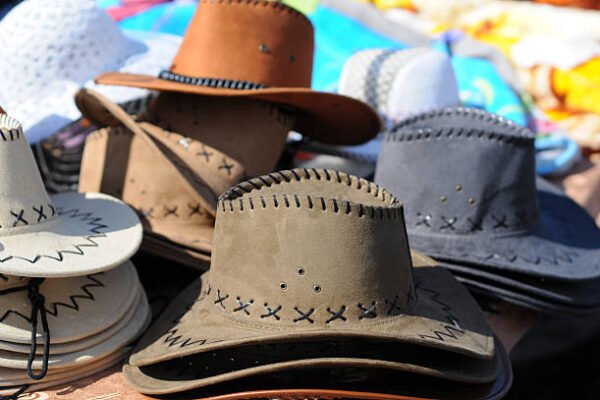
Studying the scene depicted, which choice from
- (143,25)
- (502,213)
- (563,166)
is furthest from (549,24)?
(502,213)

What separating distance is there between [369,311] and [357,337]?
2.6 inches

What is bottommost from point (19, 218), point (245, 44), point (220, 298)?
point (220, 298)

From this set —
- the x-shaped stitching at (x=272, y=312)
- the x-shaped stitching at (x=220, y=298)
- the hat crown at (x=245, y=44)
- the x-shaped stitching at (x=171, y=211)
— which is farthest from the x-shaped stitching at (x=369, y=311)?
the hat crown at (x=245, y=44)

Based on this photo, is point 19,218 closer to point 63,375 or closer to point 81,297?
point 81,297

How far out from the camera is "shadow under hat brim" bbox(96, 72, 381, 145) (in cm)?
171

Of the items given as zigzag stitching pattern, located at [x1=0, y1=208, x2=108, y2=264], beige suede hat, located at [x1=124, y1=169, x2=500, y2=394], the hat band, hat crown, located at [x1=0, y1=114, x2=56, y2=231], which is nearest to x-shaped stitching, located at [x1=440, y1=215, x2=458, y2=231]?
beige suede hat, located at [x1=124, y1=169, x2=500, y2=394]

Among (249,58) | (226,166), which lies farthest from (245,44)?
(226,166)

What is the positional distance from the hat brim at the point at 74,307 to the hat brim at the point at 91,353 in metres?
0.03

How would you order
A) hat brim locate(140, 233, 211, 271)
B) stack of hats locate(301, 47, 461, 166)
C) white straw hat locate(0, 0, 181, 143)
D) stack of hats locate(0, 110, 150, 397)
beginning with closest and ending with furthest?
1. stack of hats locate(0, 110, 150, 397)
2. hat brim locate(140, 233, 211, 271)
3. white straw hat locate(0, 0, 181, 143)
4. stack of hats locate(301, 47, 461, 166)

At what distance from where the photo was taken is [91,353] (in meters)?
1.33

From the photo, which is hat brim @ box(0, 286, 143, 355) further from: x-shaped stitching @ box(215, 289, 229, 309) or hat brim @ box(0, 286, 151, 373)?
x-shaped stitching @ box(215, 289, 229, 309)

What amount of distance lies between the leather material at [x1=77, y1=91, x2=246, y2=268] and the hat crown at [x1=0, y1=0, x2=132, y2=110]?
0.28 metres

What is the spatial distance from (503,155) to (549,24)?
217 centimetres

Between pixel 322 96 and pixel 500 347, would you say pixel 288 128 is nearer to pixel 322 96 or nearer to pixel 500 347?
pixel 322 96
